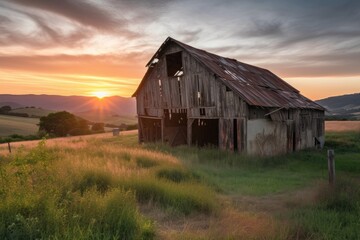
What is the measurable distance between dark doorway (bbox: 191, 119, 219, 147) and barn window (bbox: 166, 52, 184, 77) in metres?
4.11

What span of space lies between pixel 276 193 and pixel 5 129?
148 feet

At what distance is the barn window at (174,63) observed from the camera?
2120 cm

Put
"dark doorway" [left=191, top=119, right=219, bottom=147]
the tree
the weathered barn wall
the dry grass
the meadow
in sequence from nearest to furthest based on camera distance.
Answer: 1. the meadow
2. the weathered barn wall
3. "dark doorway" [left=191, top=119, right=219, bottom=147]
4. the dry grass
5. the tree

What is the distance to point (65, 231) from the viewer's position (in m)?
4.13

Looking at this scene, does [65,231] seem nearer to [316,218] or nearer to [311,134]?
[316,218]

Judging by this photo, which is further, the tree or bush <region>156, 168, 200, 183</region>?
the tree

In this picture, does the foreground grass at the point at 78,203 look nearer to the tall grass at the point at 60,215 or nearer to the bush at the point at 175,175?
the tall grass at the point at 60,215

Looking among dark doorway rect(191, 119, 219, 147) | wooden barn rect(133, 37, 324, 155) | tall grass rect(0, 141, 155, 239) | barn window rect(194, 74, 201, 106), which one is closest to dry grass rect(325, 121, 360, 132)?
wooden barn rect(133, 37, 324, 155)

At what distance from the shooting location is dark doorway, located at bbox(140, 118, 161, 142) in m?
23.8

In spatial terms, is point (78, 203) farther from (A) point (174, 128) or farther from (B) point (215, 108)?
(A) point (174, 128)

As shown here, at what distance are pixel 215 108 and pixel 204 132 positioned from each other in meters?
5.75

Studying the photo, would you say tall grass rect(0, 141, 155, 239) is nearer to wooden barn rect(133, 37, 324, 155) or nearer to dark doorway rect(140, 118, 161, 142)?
wooden barn rect(133, 37, 324, 155)

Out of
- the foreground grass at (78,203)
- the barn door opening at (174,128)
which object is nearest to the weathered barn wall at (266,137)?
the barn door opening at (174,128)

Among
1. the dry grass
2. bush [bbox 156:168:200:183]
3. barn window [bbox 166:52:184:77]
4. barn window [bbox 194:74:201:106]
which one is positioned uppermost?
barn window [bbox 166:52:184:77]
